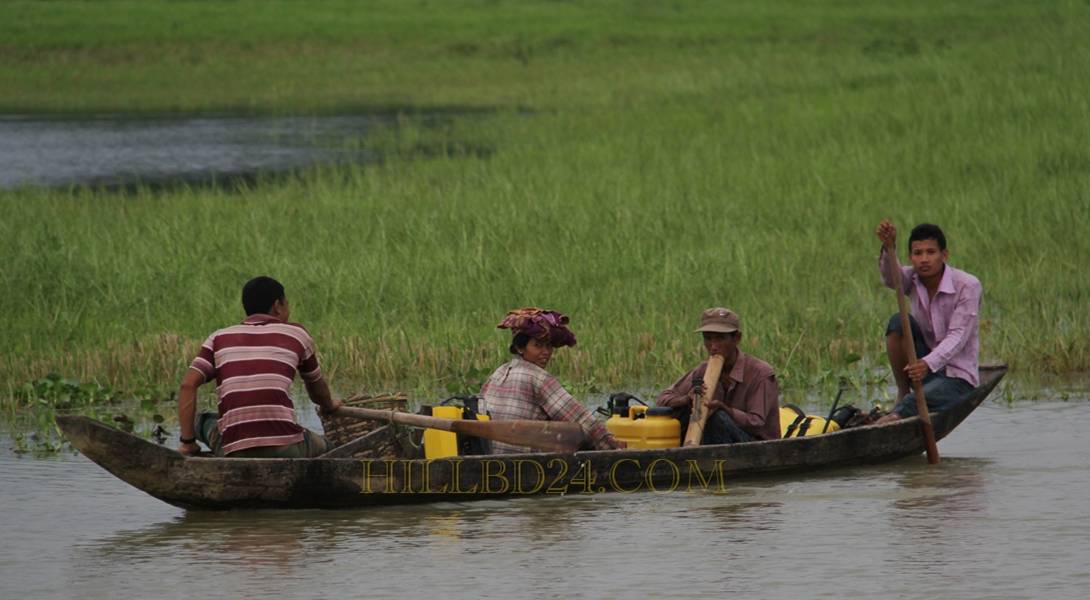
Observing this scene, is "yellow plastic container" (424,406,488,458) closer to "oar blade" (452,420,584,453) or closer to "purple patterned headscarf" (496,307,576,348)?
"oar blade" (452,420,584,453)

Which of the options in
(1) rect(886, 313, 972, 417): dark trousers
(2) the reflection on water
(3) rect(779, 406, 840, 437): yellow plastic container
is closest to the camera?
(3) rect(779, 406, 840, 437): yellow plastic container

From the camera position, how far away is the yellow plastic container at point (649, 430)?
9828mm

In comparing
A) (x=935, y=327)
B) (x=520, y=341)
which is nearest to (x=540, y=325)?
(x=520, y=341)

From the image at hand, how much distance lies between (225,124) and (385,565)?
83.2 ft

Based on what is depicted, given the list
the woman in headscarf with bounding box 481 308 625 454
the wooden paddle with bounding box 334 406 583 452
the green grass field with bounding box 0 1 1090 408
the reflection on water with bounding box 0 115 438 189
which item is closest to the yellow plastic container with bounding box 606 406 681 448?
the woman in headscarf with bounding box 481 308 625 454

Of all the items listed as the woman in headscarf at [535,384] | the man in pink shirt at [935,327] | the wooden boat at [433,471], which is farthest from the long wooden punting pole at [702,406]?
the man in pink shirt at [935,327]

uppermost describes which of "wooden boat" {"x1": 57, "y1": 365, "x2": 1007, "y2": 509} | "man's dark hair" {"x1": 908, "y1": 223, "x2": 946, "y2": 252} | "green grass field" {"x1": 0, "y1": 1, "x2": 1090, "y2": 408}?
"green grass field" {"x1": 0, "y1": 1, "x2": 1090, "y2": 408}

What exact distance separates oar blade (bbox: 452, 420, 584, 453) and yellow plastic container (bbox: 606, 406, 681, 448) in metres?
0.60

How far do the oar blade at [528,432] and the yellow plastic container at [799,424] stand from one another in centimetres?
142

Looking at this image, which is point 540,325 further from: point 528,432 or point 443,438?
point 443,438

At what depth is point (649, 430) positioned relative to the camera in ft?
32.3

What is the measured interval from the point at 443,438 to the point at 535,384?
1.86ft

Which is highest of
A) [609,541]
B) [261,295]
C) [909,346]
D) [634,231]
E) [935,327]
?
[634,231]

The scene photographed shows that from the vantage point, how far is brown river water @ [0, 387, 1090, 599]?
7.67 metres
